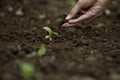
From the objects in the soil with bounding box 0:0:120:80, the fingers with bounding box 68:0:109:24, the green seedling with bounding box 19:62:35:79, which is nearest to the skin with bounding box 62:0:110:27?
the fingers with bounding box 68:0:109:24

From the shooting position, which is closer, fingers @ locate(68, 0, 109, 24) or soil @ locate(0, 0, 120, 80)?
soil @ locate(0, 0, 120, 80)

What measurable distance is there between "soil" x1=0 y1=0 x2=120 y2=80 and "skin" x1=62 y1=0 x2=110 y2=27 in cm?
19

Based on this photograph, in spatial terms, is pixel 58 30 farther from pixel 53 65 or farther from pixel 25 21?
pixel 53 65

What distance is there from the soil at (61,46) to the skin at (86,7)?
7.5 inches

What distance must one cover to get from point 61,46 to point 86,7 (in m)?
0.64

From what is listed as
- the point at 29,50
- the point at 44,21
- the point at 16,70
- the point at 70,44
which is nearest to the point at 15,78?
the point at 16,70

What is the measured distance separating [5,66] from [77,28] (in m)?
1.58

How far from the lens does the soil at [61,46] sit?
170 cm

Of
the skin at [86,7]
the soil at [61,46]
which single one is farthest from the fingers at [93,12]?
the soil at [61,46]

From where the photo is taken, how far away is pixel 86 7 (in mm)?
2785

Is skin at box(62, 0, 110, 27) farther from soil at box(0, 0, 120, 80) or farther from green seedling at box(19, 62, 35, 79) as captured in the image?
green seedling at box(19, 62, 35, 79)

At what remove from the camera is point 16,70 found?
Answer: 68.1 inches

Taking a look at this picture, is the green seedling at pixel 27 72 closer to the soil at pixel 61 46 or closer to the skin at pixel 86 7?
the soil at pixel 61 46

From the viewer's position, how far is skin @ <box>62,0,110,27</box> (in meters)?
2.63
